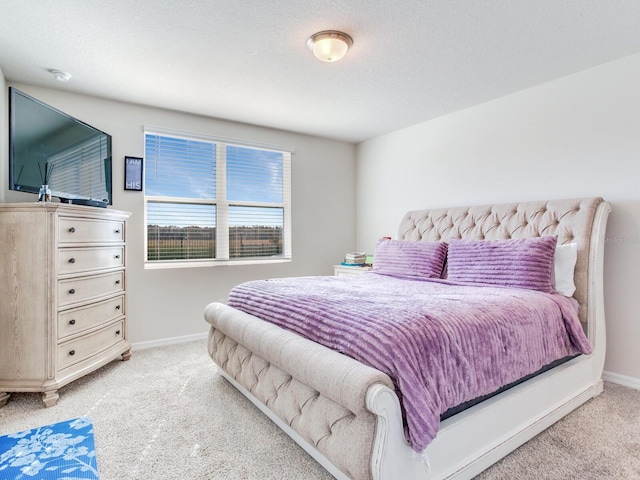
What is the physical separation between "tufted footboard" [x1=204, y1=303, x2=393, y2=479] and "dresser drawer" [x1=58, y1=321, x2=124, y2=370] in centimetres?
106

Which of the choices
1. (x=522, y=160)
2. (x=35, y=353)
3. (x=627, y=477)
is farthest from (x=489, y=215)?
(x=35, y=353)

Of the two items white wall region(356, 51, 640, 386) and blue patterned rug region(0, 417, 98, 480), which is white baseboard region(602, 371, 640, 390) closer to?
white wall region(356, 51, 640, 386)

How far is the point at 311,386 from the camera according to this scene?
4.86ft

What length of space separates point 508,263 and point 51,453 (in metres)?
2.79

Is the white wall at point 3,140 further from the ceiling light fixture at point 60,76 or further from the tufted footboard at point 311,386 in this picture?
the tufted footboard at point 311,386

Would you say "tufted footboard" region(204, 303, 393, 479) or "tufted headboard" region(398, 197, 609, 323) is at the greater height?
"tufted headboard" region(398, 197, 609, 323)

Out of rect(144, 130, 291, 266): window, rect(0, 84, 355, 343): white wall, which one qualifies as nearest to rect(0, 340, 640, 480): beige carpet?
rect(0, 84, 355, 343): white wall

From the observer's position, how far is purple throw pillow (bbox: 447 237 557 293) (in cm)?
229

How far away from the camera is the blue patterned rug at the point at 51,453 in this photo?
156 cm

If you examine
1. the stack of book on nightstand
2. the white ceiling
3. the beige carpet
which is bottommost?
the beige carpet

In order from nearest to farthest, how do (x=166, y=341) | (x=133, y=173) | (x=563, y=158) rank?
(x=563, y=158) → (x=133, y=173) → (x=166, y=341)

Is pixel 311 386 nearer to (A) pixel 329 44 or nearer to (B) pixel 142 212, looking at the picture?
(A) pixel 329 44

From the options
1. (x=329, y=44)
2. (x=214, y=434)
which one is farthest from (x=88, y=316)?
(x=329, y=44)

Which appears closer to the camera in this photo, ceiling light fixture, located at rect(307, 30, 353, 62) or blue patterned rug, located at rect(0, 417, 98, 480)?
blue patterned rug, located at rect(0, 417, 98, 480)
